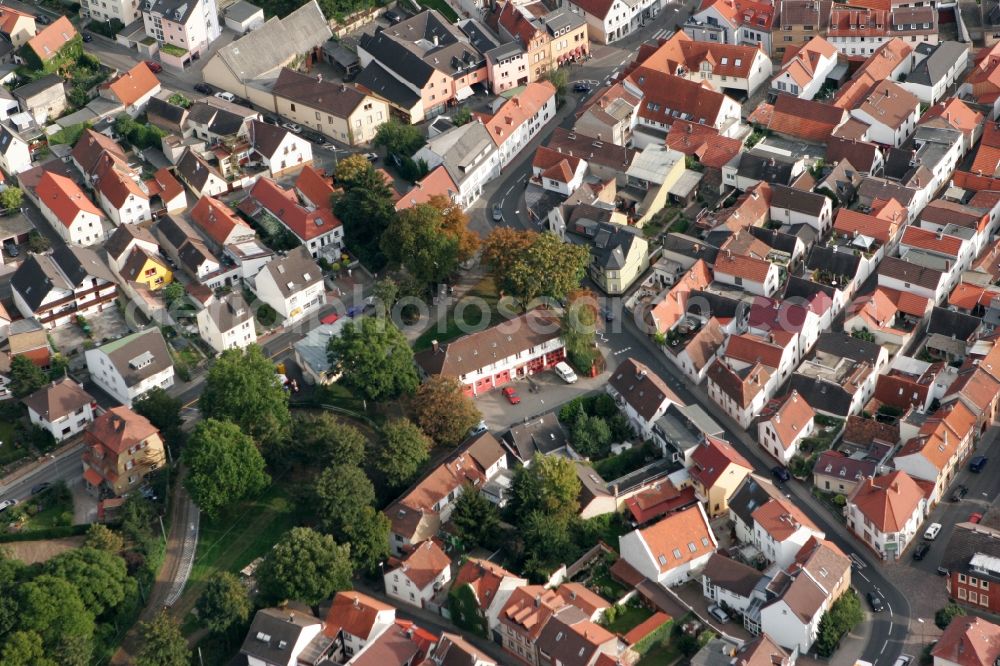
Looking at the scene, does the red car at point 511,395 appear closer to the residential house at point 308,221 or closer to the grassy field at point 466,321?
the grassy field at point 466,321

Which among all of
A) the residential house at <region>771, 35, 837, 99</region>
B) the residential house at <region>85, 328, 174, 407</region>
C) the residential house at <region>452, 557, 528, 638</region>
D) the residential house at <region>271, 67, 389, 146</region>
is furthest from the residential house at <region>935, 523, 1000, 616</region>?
the residential house at <region>271, 67, 389, 146</region>

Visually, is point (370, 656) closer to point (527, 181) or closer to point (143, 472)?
point (143, 472)

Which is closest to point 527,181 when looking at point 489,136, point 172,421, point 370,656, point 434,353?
point 489,136

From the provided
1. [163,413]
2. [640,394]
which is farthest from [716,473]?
[163,413]

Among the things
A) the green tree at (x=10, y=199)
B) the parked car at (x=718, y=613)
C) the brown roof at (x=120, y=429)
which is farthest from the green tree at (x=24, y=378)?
the parked car at (x=718, y=613)

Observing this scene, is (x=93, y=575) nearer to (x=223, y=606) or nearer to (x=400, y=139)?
(x=223, y=606)
